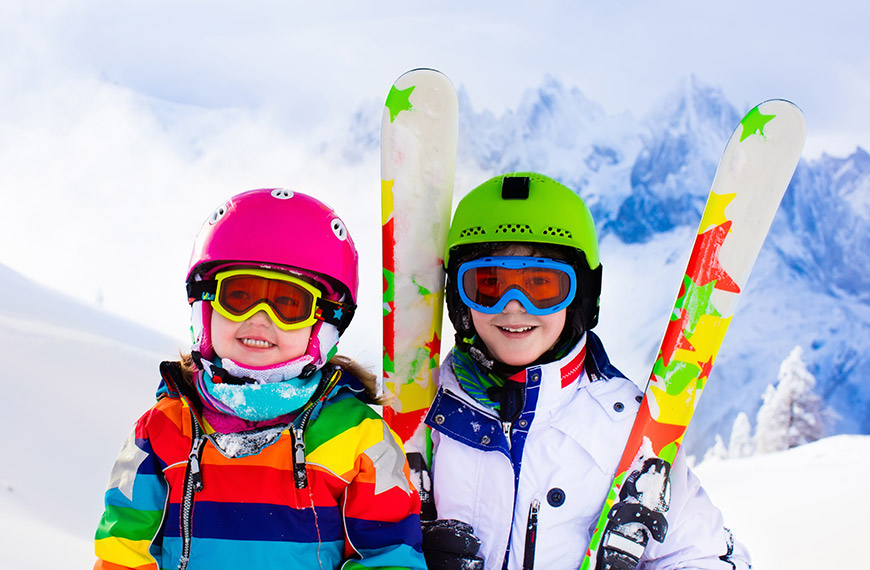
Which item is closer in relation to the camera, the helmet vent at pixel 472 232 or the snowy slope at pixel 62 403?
the helmet vent at pixel 472 232

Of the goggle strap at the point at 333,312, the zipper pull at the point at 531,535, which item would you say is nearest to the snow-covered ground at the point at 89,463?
the goggle strap at the point at 333,312

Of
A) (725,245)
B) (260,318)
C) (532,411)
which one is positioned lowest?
(532,411)

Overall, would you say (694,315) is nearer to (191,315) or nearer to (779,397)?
(191,315)

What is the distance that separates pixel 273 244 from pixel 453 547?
1.25 m

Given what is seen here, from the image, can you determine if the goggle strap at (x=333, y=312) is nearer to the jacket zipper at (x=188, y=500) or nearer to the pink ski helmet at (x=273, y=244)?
the pink ski helmet at (x=273, y=244)

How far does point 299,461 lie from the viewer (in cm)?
216

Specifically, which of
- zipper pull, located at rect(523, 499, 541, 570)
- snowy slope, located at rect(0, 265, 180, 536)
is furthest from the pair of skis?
snowy slope, located at rect(0, 265, 180, 536)

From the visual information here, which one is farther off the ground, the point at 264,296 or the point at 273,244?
the point at 273,244

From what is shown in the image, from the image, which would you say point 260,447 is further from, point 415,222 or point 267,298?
point 415,222

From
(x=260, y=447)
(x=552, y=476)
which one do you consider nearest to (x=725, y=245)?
(x=552, y=476)

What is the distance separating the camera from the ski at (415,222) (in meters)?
3.06

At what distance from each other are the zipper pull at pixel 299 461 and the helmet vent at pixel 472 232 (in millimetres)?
1047

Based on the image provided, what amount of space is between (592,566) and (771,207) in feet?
5.51

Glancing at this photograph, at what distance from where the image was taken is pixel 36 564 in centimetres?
358
